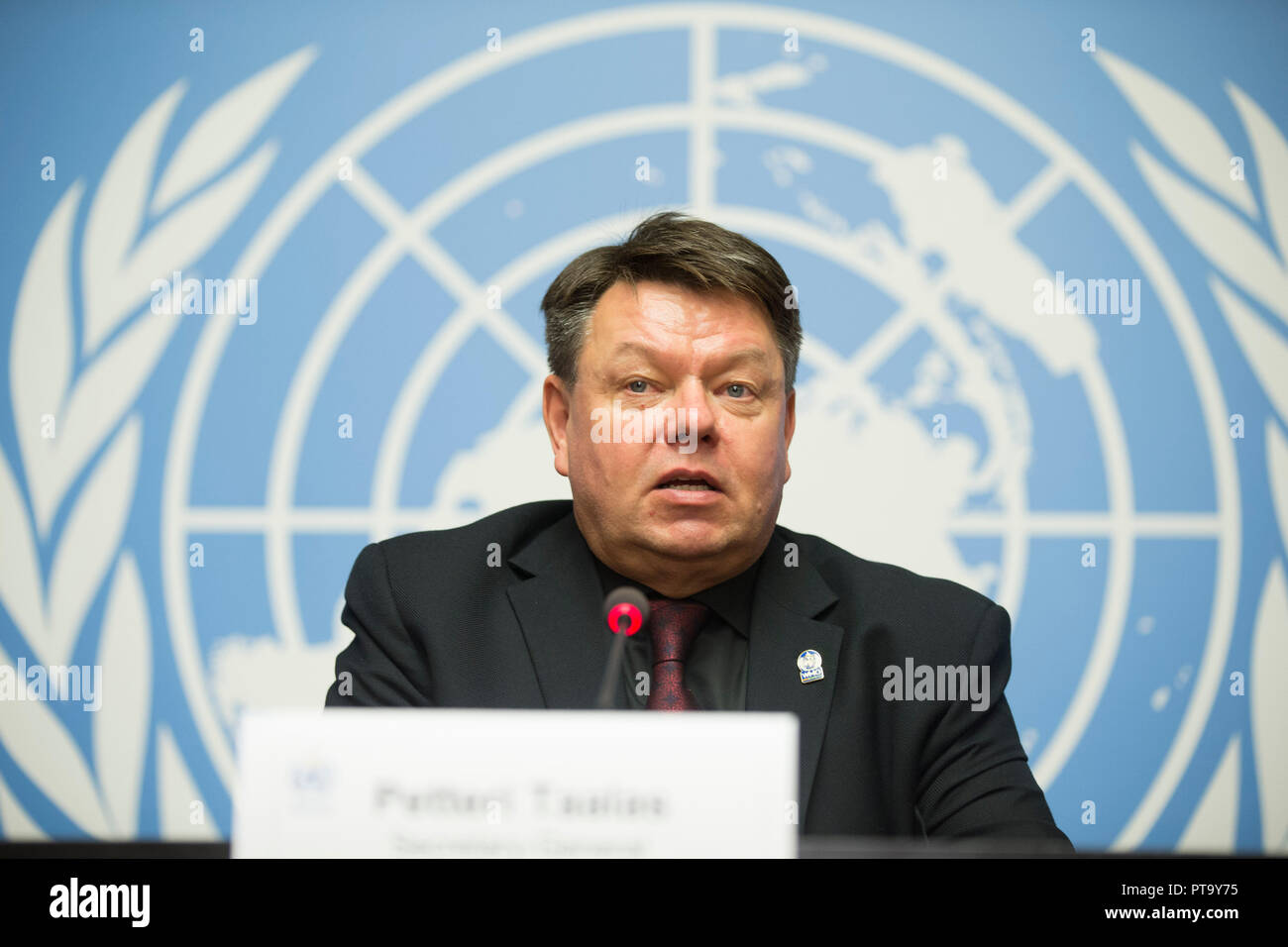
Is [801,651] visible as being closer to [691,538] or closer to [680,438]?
[691,538]

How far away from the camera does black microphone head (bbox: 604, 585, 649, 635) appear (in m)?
1.79

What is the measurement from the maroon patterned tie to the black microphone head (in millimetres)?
642

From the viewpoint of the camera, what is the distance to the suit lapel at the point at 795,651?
93.4 inches

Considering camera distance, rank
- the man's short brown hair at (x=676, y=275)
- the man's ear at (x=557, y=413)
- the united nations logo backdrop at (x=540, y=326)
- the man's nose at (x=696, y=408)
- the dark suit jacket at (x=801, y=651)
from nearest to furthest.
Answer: the dark suit jacket at (x=801, y=651)
the man's nose at (x=696, y=408)
the man's short brown hair at (x=676, y=275)
the man's ear at (x=557, y=413)
the united nations logo backdrop at (x=540, y=326)

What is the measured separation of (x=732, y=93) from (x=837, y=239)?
0.62 metres

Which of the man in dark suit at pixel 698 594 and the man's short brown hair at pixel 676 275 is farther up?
the man's short brown hair at pixel 676 275

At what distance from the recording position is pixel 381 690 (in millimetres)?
2486

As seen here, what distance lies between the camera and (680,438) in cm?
250

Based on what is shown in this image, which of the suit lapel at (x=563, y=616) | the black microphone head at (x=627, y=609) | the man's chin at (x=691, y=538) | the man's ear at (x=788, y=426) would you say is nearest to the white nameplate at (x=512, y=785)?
the black microphone head at (x=627, y=609)

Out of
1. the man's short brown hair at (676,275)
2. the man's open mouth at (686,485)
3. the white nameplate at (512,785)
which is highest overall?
the man's short brown hair at (676,275)

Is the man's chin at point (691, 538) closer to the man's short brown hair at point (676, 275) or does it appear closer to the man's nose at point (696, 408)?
the man's nose at point (696, 408)

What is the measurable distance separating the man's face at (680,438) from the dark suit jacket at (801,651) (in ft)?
0.52
